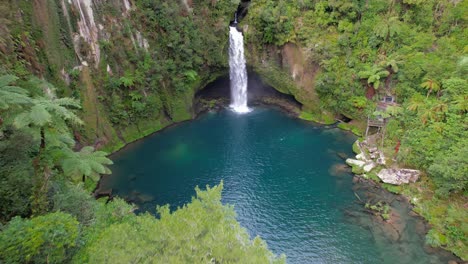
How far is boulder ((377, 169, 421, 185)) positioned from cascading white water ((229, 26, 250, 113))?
16015 mm

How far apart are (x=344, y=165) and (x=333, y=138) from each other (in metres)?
4.27

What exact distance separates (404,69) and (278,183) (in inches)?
583

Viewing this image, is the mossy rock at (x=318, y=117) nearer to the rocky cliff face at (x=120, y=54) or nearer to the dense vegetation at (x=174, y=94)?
the dense vegetation at (x=174, y=94)

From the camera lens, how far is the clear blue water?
17.9m

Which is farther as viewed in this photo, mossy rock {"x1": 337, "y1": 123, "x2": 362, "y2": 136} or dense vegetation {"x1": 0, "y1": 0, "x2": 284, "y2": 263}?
mossy rock {"x1": 337, "y1": 123, "x2": 362, "y2": 136}

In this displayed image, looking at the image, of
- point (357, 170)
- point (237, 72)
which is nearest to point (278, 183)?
point (357, 170)

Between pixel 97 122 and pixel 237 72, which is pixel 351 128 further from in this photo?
pixel 97 122

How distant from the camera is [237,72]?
34781mm

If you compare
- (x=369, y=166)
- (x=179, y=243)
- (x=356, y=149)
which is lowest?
(x=369, y=166)

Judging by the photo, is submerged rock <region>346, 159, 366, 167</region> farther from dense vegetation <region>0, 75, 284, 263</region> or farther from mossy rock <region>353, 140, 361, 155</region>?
dense vegetation <region>0, 75, 284, 263</region>

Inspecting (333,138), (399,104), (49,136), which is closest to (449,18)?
(399,104)

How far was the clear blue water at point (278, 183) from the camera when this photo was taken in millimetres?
17906

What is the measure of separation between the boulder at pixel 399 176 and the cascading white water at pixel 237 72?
52.5ft

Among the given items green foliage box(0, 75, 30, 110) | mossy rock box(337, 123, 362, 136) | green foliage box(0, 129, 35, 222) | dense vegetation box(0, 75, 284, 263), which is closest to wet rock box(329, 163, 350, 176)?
mossy rock box(337, 123, 362, 136)
